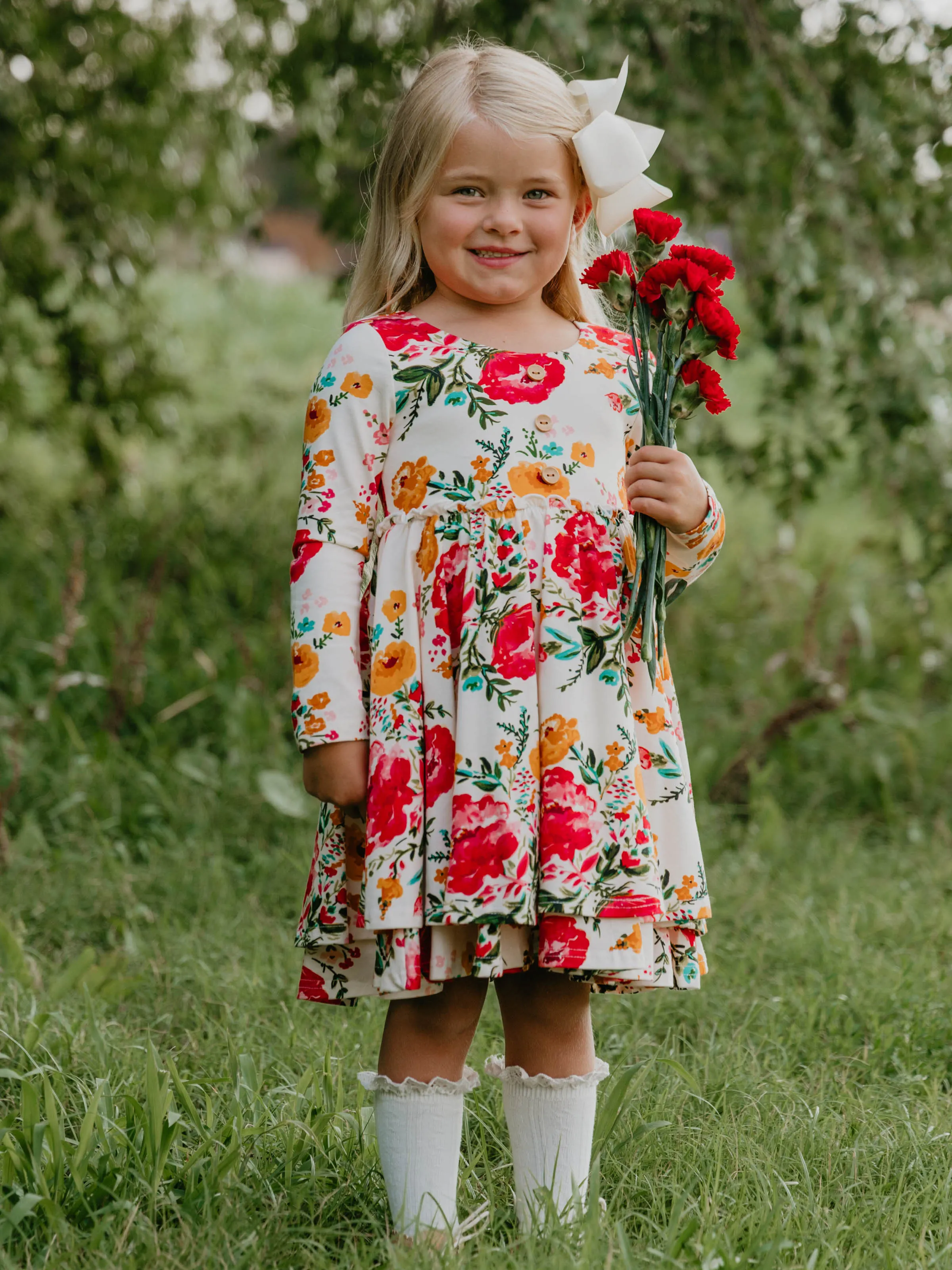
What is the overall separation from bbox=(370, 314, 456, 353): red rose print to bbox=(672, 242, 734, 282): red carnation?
301 mm

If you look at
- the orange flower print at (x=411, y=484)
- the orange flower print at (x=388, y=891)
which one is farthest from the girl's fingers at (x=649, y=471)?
the orange flower print at (x=388, y=891)

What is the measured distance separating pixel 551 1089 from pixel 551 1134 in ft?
0.20

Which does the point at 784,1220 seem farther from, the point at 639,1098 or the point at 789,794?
the point at 789,794

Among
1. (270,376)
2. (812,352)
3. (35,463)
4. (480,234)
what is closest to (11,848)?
(480,234)

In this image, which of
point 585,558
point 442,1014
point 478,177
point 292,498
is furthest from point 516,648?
point 292,498

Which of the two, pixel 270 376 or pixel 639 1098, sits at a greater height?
pixel 270 376

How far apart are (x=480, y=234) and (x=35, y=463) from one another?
19.8 feet

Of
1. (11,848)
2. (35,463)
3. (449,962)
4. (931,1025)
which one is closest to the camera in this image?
(449,962)

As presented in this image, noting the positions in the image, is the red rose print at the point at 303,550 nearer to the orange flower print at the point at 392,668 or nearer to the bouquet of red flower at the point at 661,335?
the orange flower print at the point at 392,668

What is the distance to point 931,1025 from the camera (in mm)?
2404

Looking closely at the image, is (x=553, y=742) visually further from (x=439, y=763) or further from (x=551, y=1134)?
(x=551, y=1134)

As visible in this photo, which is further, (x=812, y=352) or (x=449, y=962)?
(x=812, y=352)

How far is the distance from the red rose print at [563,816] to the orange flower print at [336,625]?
30 cm

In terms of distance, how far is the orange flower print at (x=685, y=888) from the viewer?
1.75 m
